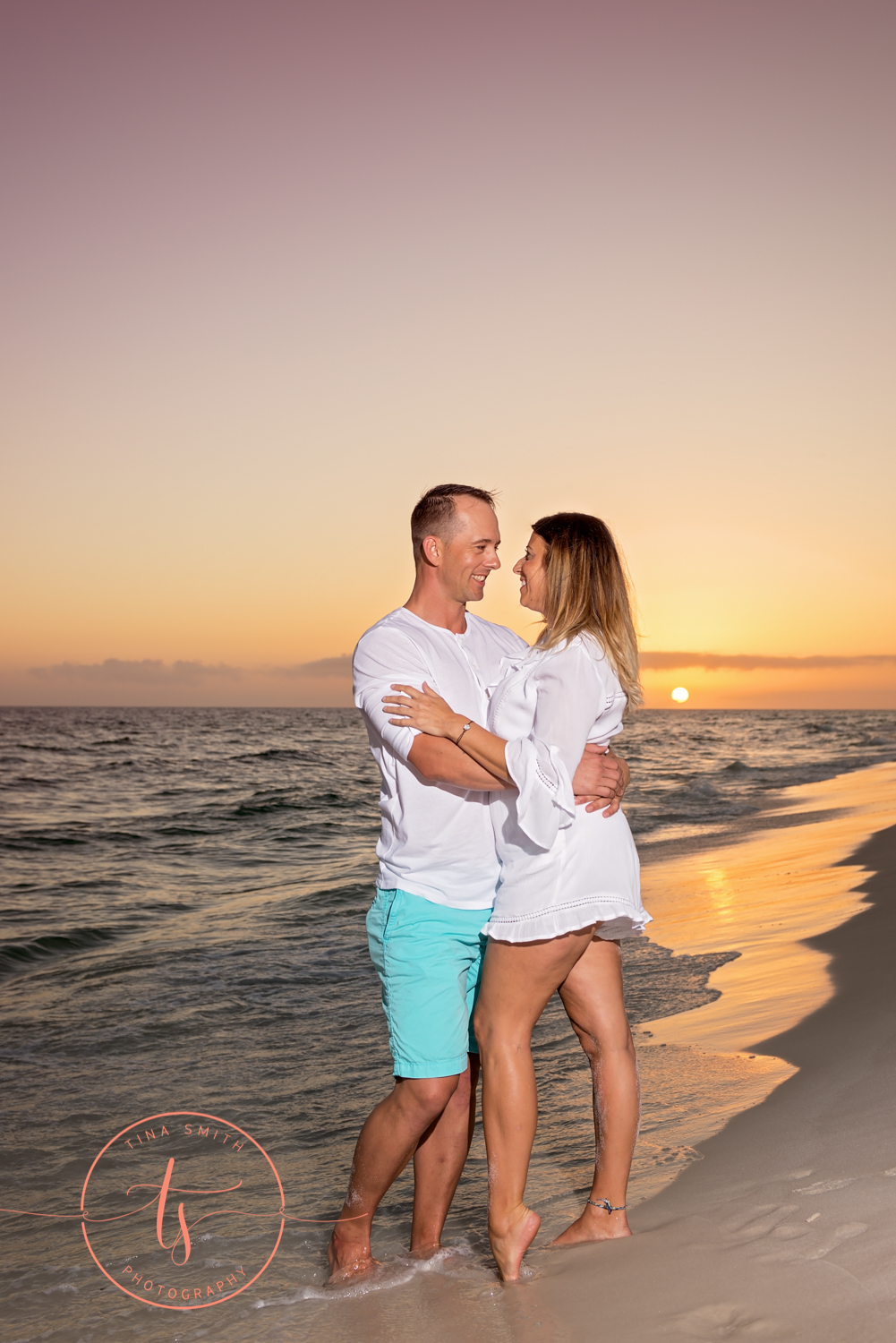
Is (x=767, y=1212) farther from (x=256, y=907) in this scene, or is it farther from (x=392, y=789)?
(x=256, y=907)

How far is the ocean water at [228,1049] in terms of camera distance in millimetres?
3199

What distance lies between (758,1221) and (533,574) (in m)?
1.88

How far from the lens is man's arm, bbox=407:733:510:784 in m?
2.74

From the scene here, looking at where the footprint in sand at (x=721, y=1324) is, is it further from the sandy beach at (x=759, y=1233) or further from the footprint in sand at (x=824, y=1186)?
the footprint in sand at (x=824, y=1186)

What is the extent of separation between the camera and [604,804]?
2789 mm

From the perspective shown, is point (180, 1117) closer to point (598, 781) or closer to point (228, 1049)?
point (228, 1049)

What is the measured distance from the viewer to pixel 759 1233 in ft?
8.54

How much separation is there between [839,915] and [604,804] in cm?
492

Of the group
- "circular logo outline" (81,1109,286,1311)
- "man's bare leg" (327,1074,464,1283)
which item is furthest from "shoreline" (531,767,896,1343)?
"circular logo outline" (81,1109,286,1311)

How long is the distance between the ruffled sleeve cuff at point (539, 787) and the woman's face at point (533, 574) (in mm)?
462

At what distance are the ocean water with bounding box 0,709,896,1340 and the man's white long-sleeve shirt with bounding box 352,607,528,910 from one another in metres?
1.11

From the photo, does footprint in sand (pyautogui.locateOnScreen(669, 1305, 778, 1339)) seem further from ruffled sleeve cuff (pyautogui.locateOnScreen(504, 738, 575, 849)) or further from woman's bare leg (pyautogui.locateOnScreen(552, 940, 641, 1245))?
ruffled sleeve cuff (pyautogui.locateOnScreen(504, 738, 575, 849))

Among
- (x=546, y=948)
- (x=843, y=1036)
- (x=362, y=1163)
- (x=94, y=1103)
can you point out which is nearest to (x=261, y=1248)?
(x=362, y=1163)

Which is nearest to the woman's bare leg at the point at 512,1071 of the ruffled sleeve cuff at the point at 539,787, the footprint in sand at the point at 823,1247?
the ruffled sleeve cuff at the point at 539,787
